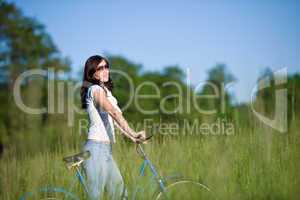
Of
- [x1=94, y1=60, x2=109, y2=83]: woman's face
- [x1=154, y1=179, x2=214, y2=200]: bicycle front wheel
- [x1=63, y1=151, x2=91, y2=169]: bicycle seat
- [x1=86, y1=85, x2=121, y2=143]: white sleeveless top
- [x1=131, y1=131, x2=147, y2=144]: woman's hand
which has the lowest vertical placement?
[x1=154, y1=179, x2=214, y2=200]: bicycle front wheel

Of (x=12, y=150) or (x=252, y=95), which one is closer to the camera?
(x=252, y=95)

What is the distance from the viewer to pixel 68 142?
605 centimetres

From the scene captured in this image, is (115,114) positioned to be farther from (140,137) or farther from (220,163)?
(220,163)

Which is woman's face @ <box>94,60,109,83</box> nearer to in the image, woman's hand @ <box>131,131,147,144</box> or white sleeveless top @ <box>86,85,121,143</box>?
white sleeveless top @ <box>86,85,121,143</box>

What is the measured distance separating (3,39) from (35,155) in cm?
2480

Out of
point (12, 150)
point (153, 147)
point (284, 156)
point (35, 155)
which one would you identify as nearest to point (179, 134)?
point (153, 147)

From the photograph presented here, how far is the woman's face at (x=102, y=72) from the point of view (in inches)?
162

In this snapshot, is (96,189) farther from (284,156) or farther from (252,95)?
(252,95)

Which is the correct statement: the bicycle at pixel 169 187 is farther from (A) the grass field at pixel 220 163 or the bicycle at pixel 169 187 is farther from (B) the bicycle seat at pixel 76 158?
(A) the grass field at pixel 220 163

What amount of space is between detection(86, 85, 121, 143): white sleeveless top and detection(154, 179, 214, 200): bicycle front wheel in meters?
0.65

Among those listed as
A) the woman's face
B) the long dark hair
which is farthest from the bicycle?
the woman's face

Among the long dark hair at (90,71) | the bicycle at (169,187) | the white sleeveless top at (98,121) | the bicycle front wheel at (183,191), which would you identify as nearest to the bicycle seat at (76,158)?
the bicycle at (169,187)

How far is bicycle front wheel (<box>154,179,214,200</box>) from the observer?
11.9 ft

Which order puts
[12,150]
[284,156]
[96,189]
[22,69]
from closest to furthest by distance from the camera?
[96,189] < [284,156] < [12,150] < [22,69]
